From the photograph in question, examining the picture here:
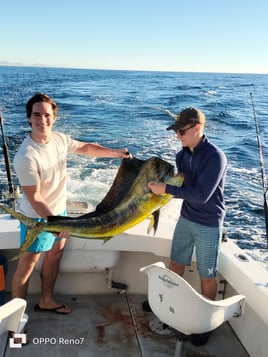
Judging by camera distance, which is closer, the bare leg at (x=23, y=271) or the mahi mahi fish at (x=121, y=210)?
the mahi mahi fish at (x=121, y=210)

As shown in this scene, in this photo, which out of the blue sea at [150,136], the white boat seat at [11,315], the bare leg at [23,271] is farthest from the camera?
the blue sea at [150,136]

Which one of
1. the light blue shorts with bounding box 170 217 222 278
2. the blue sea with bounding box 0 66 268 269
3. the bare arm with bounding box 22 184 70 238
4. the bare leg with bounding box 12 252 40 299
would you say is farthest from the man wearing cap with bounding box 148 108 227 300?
the blue sea with bounding box 0 66 268 269

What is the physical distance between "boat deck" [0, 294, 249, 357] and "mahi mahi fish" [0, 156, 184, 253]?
2.29 ft

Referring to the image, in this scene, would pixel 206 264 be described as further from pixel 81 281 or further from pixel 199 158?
pixel 81 281

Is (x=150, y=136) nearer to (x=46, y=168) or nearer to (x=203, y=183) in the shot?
(x=46, y=168)

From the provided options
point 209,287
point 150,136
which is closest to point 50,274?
point 209,287

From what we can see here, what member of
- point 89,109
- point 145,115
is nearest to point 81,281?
point 145,115

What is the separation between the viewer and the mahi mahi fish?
2.22 m

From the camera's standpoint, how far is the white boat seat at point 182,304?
6.04ft

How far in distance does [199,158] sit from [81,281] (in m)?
1.45

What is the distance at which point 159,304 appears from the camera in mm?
1973

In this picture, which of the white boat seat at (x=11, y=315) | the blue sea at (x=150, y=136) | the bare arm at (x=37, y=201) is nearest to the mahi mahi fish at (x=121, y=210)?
the bare arm at (x=37, y=201)

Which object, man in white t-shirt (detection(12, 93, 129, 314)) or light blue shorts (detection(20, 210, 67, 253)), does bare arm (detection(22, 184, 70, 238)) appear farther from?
light blue shorts (detection(20, 210, 67, 253))

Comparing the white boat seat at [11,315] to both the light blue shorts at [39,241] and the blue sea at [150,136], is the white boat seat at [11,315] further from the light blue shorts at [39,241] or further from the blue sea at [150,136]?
the blue sea at [150,136]
